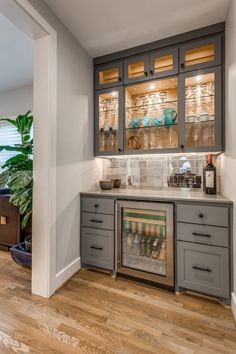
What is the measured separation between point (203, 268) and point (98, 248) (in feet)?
3.45

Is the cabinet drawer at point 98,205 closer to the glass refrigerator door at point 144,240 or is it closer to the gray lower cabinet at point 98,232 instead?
the gray lower cabinet at point 98,232

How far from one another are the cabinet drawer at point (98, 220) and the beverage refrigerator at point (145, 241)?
0.09 meters

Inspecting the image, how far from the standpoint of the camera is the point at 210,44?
6.15 feet

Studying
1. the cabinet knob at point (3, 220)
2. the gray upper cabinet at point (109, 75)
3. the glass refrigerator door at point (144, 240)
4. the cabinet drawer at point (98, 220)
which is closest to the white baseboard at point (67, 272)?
the cabinet drawer at point (98, 220)

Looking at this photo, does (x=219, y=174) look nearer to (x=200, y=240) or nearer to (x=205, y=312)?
(x=200, y=240)

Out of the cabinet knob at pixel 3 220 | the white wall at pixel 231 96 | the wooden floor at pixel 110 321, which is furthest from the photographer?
the cabinet knob at pixel 3 220

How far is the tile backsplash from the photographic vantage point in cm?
227

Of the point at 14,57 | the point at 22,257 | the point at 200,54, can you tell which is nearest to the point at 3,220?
the point at 22,257

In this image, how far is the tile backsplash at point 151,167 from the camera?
2270 millimetres

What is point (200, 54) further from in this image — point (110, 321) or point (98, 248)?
point (110, 321)

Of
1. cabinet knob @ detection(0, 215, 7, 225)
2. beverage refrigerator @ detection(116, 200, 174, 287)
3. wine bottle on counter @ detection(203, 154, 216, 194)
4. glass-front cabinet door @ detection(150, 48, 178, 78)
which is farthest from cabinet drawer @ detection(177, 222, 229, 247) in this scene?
cabinet knob @ detection(0, 215, 7, 225)

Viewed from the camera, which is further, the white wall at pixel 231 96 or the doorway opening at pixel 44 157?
the doorway opening at pixel 44 157

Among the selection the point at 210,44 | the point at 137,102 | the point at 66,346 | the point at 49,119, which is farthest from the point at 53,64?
the point at 66,346

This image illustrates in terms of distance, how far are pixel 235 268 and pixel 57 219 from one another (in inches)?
61.0
